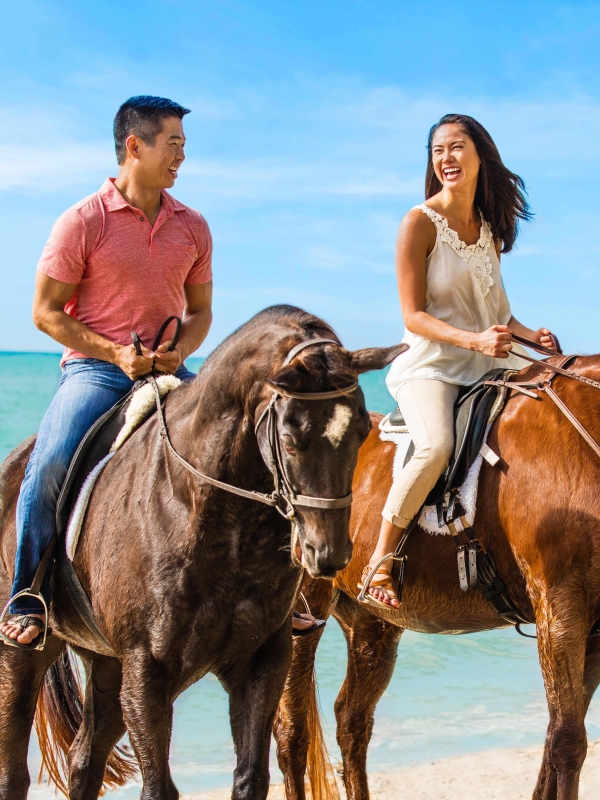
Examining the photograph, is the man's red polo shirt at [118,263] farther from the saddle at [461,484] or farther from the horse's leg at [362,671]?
the horse's leg at [362,671]

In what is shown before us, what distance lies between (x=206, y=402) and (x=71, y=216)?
123cm

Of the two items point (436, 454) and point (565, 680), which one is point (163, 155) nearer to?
point (436, 454)

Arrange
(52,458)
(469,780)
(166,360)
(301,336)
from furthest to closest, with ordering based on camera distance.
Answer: (469,780), (166,360), (52,458), (301,336)

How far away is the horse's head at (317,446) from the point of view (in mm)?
2652

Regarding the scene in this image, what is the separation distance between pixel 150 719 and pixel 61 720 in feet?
5.84

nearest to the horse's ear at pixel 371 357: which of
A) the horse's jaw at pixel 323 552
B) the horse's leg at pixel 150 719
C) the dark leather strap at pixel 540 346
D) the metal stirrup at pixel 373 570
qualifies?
the horse's jaw at pixel 323 552

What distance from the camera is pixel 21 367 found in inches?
2367

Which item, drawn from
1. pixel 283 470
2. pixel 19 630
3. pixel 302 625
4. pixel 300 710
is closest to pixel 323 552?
pixel 283 470

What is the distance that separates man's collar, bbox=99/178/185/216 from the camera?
3960mm

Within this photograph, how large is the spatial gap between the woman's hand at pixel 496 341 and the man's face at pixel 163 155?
148 cm

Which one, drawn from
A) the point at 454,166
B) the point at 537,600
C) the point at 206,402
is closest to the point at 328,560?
the point at 206,402

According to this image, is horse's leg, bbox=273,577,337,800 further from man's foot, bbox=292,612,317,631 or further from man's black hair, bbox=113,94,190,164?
man's black hair, bbox=113,94,190,164

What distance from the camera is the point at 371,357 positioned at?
2789 millimetres

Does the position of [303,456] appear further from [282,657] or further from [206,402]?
[282,657]
